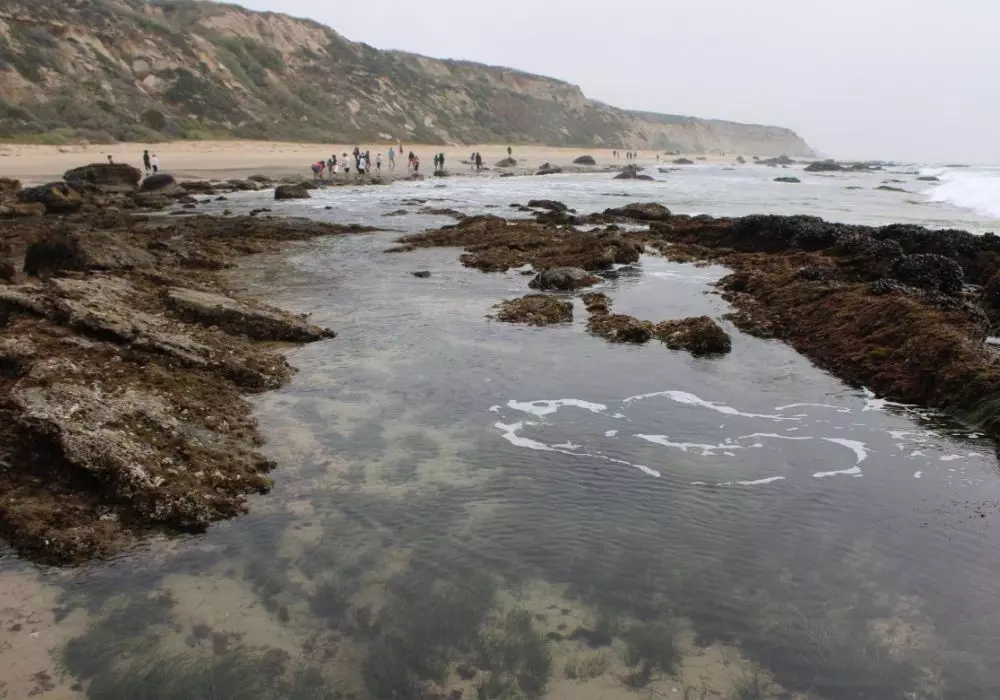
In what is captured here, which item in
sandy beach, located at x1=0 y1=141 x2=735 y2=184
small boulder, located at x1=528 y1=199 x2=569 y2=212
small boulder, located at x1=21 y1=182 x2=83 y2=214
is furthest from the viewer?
sandy beach, located at x1=0 y1=141 x2=735 y2=184

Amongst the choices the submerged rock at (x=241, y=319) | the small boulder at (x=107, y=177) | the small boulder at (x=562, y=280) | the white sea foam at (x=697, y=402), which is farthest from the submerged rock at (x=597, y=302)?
the small boulder at (x=107, y=177)

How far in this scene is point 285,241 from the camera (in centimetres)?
2033

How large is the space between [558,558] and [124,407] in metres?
4.28

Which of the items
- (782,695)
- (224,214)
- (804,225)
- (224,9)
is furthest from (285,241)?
(224,9)

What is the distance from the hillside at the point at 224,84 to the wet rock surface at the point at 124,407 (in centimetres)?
4522

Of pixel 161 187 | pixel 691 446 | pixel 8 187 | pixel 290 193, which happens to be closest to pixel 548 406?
pixel 691 446

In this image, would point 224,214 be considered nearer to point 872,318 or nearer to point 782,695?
point 872,318

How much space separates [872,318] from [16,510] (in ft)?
37.4

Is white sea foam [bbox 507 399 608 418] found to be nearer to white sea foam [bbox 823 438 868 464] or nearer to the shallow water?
the shallow water

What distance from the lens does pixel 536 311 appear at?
12133 millimetres

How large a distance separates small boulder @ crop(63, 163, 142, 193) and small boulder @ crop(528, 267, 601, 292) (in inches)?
919

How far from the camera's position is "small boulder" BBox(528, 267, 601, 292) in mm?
14445

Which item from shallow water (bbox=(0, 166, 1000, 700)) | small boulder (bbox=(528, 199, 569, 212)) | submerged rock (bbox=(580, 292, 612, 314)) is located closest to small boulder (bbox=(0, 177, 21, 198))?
small boulder (bbox=(528, 199, 569, 212))

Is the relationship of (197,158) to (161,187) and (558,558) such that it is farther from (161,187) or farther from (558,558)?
(558,558)
